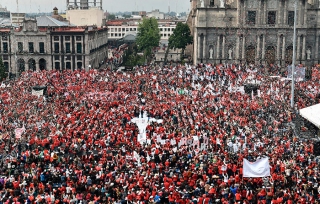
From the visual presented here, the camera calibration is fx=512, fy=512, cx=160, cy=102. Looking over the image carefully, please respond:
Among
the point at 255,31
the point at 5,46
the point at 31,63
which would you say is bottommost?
the point at 31,63

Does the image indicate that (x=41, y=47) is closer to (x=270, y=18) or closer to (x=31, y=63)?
(x=31, y=63)

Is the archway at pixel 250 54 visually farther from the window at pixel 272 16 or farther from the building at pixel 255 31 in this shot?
the window at pixel 272 16

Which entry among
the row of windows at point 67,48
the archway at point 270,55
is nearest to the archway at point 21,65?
the row of windows at point 67,48

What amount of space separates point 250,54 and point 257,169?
48995mm

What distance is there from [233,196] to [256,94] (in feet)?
80.9

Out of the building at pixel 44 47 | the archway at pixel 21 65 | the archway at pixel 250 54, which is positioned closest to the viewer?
the archway at pixel 250 54

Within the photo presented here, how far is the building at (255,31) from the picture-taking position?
71625 mm

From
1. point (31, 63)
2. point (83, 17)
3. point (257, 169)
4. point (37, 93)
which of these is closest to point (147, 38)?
point (83, 17)

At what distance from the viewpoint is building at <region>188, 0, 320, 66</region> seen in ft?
235

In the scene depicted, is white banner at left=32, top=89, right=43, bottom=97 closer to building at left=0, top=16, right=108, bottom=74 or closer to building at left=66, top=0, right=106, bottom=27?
building at left=0, top=16, right=108, bottom=74

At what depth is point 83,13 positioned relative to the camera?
349 ft

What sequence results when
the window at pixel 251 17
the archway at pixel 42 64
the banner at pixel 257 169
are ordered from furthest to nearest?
the archway at pixel 42 64 < the window at pixel 251 17 < the banner at pixel 257 169

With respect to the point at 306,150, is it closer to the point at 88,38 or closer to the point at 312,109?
the point at 312,109

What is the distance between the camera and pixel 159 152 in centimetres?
3039
